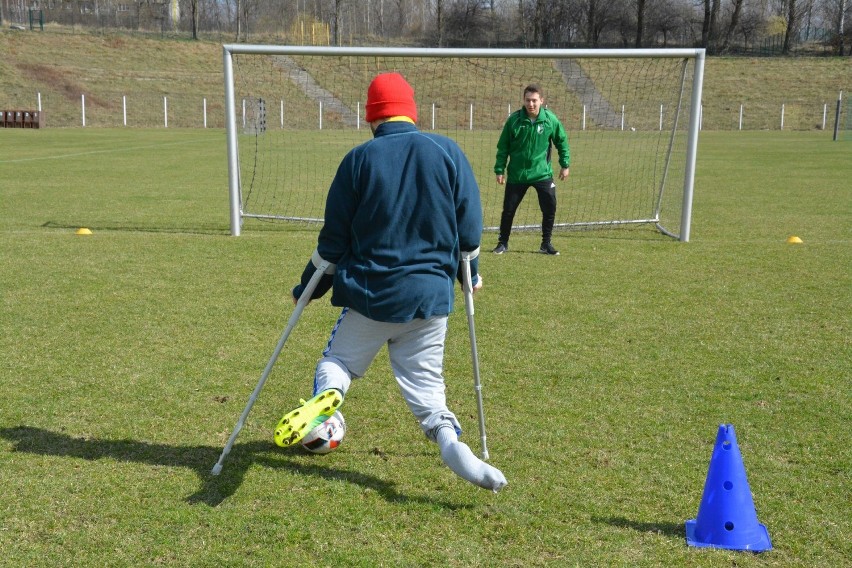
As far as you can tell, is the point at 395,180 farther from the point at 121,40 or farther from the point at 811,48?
the point at 811,48

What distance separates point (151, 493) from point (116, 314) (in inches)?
140

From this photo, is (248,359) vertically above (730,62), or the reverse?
(730,62)

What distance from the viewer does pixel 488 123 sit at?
35.9 m

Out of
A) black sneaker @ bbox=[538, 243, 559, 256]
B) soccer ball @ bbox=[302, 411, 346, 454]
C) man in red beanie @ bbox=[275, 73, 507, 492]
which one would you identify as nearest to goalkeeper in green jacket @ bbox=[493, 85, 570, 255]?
black sneaker @ bbox=[538, 243, 559, 256]

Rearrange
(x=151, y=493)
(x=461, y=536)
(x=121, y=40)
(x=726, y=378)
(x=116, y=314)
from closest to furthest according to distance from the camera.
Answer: (x=461, y=536) → (x=151, y=493) → (x=726, y=378) → (x=116, y=314) → (x=121, y=40)

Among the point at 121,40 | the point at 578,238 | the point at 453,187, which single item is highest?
the point at 121,40

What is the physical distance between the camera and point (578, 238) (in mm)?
12227

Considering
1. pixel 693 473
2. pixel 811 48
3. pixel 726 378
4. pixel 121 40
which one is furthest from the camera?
pixel 811 48

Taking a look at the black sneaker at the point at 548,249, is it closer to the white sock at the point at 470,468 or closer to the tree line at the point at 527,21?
the white sock at the point at 470,468

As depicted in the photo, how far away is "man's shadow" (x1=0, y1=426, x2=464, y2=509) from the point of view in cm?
416

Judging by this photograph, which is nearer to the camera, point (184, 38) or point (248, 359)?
point (248, 359)

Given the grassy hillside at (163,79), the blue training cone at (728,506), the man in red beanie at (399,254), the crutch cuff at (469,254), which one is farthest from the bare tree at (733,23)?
the blue training cone at (728,506)

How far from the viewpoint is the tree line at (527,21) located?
66.6 m

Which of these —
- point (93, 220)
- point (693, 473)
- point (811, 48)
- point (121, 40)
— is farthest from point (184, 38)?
point (693, 473)
